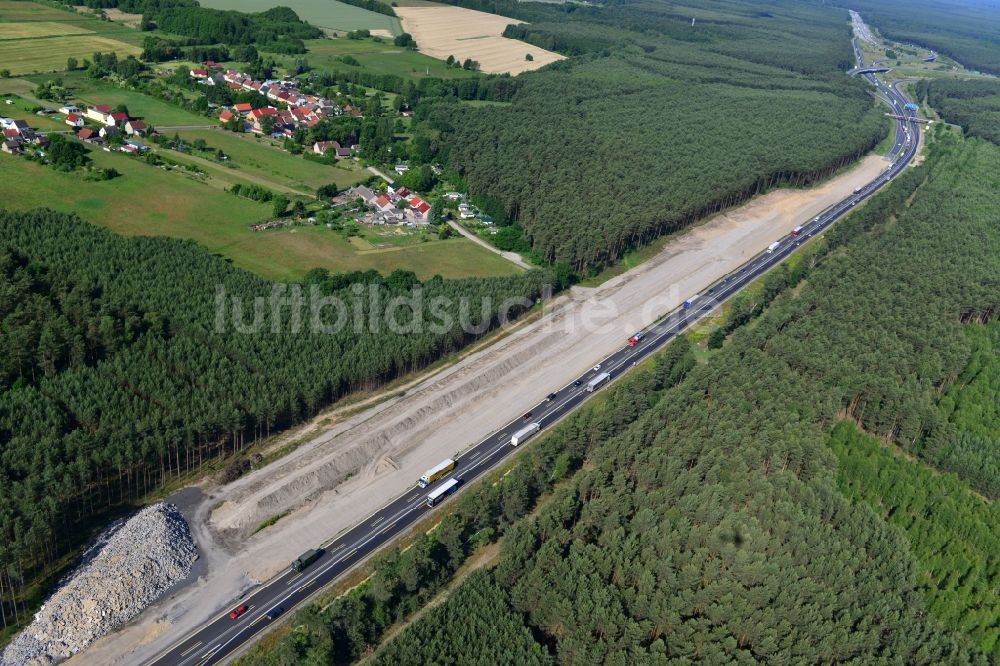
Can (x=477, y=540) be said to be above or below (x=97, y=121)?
below

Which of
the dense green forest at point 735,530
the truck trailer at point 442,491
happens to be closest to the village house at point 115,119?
the truck trailer at point 442,491

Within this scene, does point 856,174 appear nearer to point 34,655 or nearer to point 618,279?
point 618,279

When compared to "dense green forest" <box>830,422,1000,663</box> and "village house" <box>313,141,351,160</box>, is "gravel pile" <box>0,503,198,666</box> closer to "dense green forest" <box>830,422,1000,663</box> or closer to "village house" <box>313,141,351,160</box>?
"dense green forest" <box>830,422,1000,663</box>

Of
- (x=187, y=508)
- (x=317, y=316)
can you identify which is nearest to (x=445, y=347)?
(x=317, y=316)

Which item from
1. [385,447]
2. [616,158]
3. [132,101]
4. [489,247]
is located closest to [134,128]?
[132,101]

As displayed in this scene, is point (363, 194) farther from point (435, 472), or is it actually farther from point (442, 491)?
point (442, 491)
